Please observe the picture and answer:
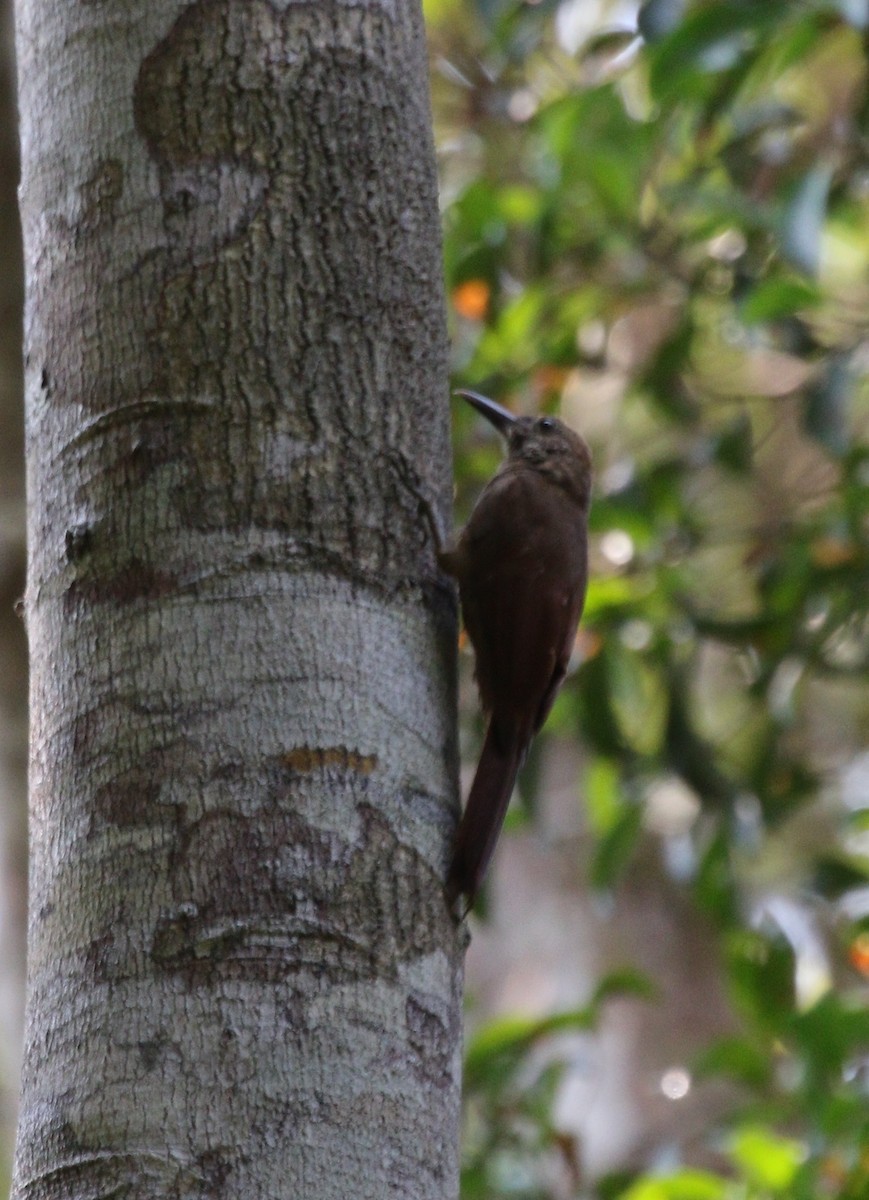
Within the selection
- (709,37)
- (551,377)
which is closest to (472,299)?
(551,377)

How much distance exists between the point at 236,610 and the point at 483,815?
53 centimetres

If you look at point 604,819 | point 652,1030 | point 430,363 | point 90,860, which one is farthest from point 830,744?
A: point 90,860

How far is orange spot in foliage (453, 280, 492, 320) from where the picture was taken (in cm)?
404

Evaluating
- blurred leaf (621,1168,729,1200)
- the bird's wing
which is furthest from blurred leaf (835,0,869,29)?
blurred leaf (621,1168,729,1200)

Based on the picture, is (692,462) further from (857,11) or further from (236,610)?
(236,610)

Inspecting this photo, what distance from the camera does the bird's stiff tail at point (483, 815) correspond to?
1589 millimetres

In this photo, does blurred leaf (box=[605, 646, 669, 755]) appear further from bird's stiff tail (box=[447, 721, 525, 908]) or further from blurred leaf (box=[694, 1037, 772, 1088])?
bird's stiff tail (box=[447, 721, 525, 908])

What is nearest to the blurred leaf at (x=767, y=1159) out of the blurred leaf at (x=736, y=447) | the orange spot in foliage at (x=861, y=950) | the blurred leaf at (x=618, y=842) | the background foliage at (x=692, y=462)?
the background foliage at (x=692, y=462)

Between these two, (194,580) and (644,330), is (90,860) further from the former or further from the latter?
(644,330)

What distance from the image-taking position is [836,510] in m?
3.88

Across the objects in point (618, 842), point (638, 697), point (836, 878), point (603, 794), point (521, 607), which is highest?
point (638, 697)

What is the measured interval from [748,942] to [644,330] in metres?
3.61

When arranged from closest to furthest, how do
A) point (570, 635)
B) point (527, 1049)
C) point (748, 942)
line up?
point (570, 635), point (748, 942), point (527, 1049)

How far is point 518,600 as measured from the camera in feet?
8.43
